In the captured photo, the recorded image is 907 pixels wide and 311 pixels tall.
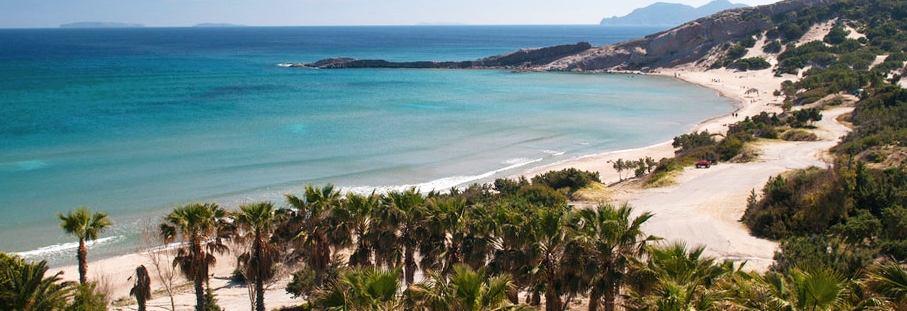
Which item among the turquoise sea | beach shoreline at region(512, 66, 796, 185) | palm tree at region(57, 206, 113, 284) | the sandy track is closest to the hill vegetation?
the sandy track

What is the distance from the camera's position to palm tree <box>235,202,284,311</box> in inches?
600

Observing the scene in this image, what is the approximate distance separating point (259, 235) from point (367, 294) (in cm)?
657

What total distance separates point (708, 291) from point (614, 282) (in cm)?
227

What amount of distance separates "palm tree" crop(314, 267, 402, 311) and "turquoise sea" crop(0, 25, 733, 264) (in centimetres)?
2000

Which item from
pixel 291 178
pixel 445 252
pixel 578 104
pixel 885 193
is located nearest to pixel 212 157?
pixel 291 178

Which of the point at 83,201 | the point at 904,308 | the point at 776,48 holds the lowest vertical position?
the point at 83,201

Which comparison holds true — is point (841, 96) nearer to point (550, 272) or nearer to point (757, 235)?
point (757, 235)

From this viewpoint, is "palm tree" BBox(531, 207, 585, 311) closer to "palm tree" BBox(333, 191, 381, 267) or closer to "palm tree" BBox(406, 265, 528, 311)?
"palm tree" BBox(406, 265, 528, 311)

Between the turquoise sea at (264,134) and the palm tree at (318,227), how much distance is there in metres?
14.4

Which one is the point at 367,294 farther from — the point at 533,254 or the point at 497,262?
the point at 497,262

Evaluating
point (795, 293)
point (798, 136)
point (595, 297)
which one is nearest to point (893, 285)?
point (795, 293)

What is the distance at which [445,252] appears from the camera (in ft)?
48.0

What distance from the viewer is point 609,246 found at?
11859 millimetres

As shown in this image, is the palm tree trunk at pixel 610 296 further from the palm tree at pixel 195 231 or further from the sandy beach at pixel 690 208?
the palm tree at pixel 195 231
